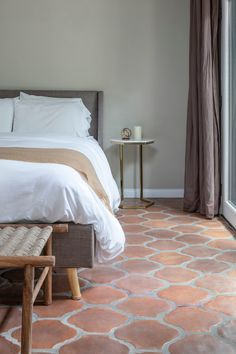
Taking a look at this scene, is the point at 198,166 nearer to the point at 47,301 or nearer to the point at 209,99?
the point at 209,99

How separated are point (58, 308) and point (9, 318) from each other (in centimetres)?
24

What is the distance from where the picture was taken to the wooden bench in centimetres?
174

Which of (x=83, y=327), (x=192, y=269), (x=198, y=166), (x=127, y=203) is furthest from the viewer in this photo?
(x=127, y=203)

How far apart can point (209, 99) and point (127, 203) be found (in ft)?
4.44

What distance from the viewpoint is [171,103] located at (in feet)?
17.3

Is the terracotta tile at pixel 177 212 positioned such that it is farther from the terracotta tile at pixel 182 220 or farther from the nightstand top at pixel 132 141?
the nightstand top at pixel 132 141

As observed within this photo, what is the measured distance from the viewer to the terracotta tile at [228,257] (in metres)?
3.12

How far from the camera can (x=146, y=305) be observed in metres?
2.41

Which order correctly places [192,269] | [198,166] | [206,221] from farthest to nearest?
[198,166] < [206,221] < [192,269]

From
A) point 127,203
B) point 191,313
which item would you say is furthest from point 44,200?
point 127,203

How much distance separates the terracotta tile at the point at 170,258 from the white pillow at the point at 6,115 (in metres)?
2.10

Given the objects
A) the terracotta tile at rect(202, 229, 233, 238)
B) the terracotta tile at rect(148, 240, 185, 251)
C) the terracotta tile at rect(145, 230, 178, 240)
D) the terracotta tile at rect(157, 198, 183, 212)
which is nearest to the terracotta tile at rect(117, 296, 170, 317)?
the terracotta tile at rect(148, 240, 185, 251)

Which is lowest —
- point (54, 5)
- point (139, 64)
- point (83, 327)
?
point (83, 327)

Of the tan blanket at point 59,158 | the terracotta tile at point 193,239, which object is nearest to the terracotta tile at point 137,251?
the terracotta tile at point 193,239
